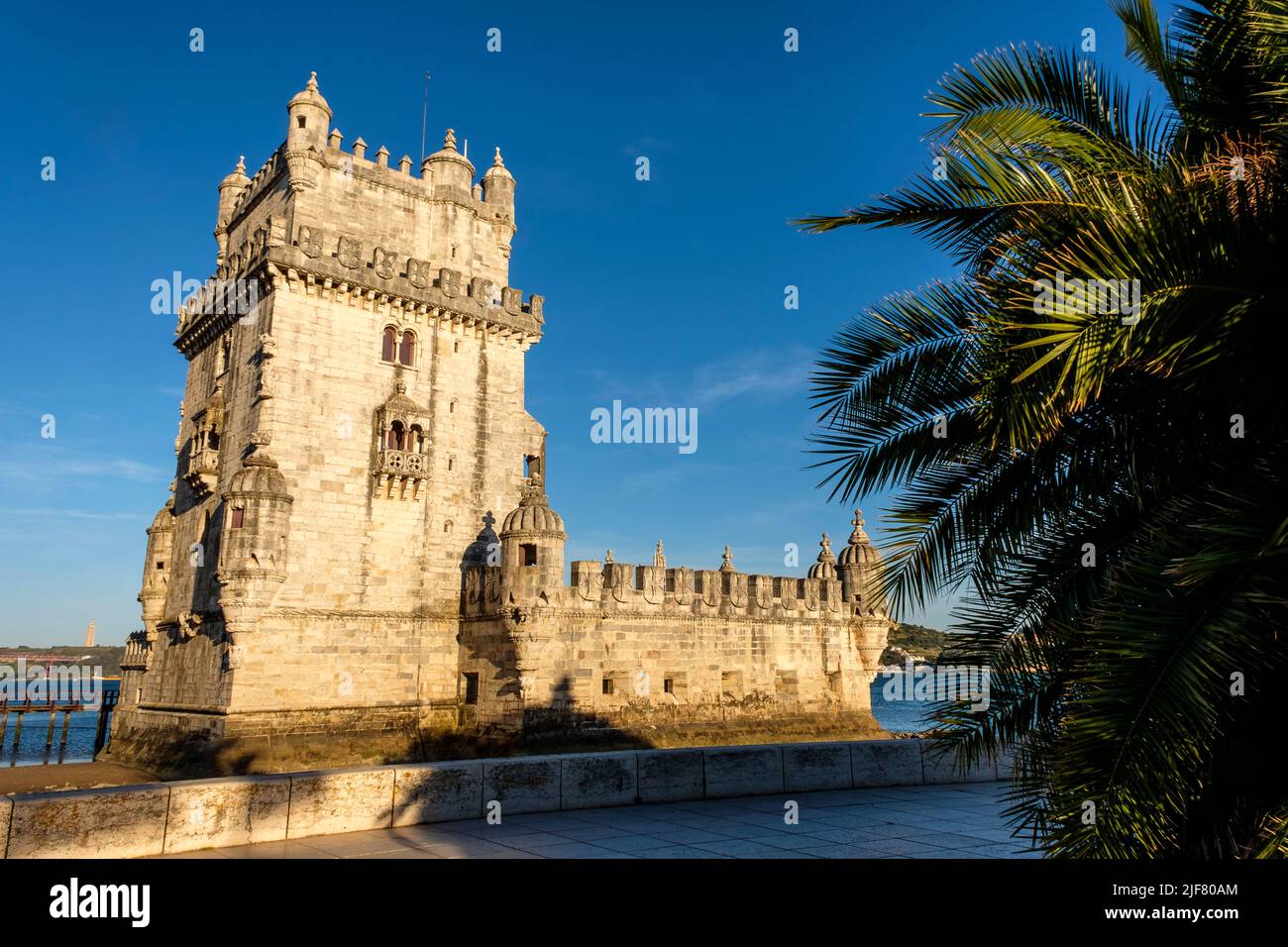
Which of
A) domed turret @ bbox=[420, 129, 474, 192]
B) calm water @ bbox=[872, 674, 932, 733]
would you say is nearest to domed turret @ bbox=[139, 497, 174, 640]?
domed turret @ bbox=[420, 129, 474, 192]

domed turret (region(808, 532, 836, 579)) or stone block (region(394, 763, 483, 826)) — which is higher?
domed turret (region(808, 532, 836, 579))

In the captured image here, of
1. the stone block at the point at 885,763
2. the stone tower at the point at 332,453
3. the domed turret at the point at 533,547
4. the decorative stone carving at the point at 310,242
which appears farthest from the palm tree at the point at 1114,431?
the decorative stone carving at the point at 310,242

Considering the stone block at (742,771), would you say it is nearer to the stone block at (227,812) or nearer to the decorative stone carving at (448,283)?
the stone block at (227,812)

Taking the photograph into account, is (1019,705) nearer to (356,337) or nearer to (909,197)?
(909,197)

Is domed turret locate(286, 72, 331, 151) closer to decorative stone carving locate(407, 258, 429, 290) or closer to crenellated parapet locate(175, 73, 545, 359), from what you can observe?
crenellated parapet locate(175, 73, 545, 359)

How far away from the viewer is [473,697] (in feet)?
84.2

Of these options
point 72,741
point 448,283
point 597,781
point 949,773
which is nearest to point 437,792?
point 597,781

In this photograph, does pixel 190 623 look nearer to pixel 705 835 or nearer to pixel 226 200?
pixel 226 200

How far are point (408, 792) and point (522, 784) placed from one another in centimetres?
154

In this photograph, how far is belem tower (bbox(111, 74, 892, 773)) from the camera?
2309 cm

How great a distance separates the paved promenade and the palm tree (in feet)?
7.73

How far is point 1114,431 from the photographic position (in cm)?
683

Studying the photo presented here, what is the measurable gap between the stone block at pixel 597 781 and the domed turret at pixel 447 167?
2233 cm
